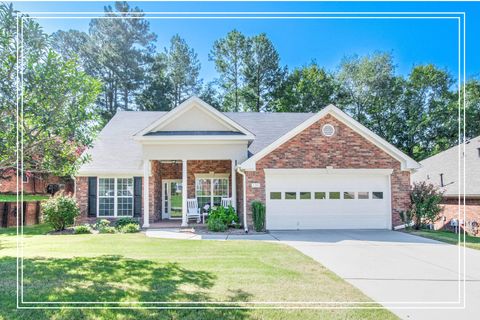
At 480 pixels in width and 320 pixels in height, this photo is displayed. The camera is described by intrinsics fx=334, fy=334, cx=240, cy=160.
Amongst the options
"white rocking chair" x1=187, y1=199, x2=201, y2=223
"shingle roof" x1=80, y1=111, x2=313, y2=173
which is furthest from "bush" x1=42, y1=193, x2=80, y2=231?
"white rocking chair" x1=187, y1=199, x2=201, y2=223

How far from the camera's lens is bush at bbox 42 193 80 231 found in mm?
13266

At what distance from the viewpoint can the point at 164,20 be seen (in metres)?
5.81

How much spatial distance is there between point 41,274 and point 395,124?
2683 centimetres

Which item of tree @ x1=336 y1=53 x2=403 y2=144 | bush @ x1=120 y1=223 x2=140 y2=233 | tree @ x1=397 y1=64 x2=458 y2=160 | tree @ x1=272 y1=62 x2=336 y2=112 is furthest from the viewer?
tree @ x1=397 y1=64 x2=458 y2=160

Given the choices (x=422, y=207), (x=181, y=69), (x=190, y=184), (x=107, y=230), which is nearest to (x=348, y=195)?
(x=422, y=207)

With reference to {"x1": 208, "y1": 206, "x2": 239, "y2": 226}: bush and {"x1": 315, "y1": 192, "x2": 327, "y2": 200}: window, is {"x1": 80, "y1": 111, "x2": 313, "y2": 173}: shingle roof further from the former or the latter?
{"x1": 315, "y1": 192, "x2": 327, "y2": 200}: window

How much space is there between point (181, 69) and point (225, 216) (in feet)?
19.3

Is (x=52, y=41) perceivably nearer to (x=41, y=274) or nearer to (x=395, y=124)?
(x=41, y=274)

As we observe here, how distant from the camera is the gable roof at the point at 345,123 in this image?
42.1 feet

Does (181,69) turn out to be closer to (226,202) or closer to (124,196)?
(226,202)

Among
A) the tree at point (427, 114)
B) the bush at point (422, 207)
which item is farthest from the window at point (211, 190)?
the tree at point (427, 114)

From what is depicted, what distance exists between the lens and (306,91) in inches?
679

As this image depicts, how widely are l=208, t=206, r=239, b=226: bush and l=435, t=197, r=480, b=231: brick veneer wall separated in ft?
32.5

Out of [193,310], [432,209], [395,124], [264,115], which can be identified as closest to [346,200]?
[432,209]
